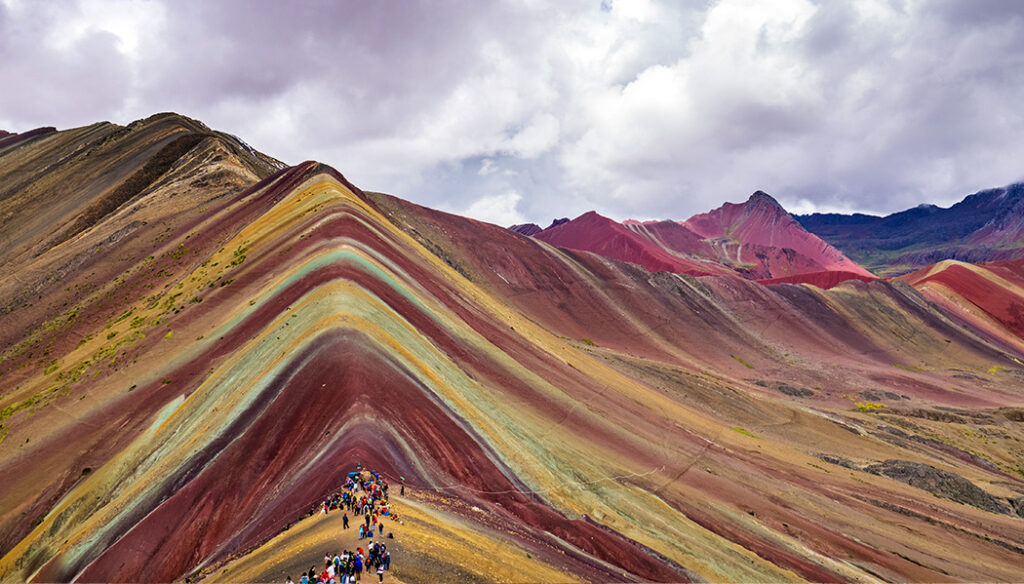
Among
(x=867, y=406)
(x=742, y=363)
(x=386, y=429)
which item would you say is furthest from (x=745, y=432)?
(x=386, y=429)

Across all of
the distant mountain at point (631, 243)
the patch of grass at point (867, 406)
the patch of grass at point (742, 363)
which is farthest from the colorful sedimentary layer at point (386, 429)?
the distant mountain at point (631, 243)

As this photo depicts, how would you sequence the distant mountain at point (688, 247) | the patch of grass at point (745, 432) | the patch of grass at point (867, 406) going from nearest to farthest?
the patch of grass at point (745, 432) < the patch of grass at point (867, 406) < the distant mountain at point (688, 247)

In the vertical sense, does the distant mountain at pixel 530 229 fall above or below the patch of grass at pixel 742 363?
above

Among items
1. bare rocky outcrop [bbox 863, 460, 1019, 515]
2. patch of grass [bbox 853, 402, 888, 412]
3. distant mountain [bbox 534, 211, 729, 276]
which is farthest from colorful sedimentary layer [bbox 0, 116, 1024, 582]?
distant mountain [bbox 534, 211, 729, 276]

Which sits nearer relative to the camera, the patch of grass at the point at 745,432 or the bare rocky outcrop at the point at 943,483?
the bare rocky outcrop at the point at 943,483

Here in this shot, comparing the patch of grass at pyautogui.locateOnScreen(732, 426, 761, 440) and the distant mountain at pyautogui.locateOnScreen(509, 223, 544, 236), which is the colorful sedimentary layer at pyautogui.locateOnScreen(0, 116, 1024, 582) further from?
the distant mountain at pyautogui.locateOnScreen(509, 223, 544, 236)

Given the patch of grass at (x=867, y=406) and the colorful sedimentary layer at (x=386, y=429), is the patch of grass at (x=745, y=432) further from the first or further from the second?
the patch of grass at (x=867, y=406)

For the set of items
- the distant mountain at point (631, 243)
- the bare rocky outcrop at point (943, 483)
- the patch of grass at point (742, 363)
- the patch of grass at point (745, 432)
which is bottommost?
the bare rocky outcrop at point (943, 483)

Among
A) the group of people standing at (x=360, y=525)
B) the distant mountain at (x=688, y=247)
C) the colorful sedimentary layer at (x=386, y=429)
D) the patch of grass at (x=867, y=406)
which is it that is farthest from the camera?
the distant mountain at (x=688, y=247)

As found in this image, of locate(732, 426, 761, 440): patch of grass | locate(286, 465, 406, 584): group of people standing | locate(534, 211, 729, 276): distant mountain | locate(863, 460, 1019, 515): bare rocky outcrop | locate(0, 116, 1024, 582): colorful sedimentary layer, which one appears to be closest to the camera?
locate(286, 465, 406, 584): group of people standing
